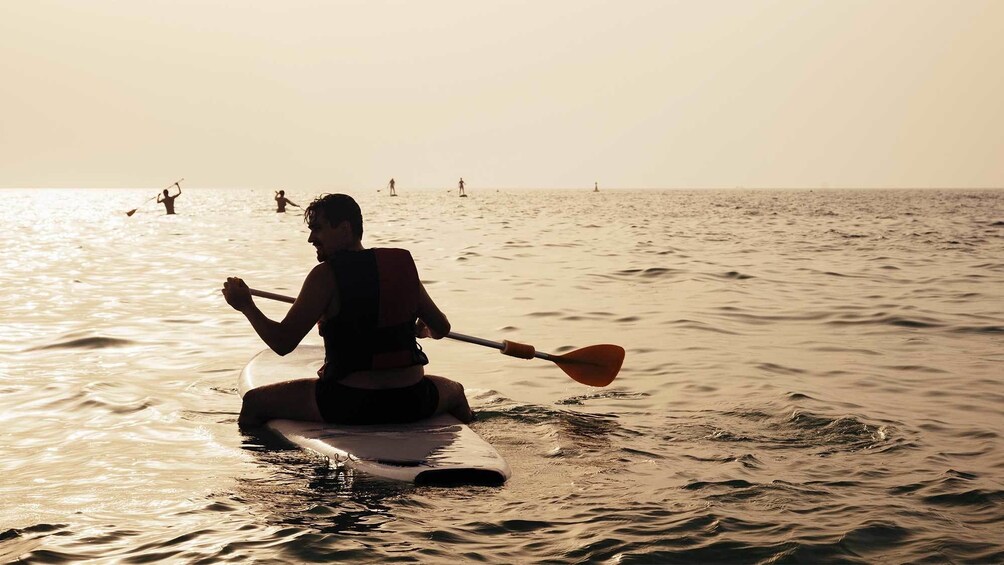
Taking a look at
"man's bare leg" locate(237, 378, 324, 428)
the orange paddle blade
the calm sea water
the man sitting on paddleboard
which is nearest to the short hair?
the man sitting on paddleboard

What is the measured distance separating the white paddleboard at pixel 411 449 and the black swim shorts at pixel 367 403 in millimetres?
59

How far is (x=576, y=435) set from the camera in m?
6.59

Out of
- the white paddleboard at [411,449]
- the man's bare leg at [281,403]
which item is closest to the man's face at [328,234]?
the man's bare leg at [281,403]

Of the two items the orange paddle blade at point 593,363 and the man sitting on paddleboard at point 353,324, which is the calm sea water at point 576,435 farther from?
the man sitting on paddleboard at point 353,324

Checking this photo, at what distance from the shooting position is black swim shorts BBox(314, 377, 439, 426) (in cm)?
595

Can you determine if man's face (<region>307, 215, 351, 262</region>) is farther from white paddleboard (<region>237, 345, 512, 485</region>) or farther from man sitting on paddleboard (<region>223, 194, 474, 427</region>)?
white paddleboard (<region>237, 345, 512, 485</region>)

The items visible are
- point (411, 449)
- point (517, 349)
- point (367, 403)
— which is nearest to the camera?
point (411, 449)

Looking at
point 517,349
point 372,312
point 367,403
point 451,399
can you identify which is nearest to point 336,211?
A: point 372,312

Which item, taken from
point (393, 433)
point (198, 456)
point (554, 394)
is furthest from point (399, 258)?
point (554, 394)

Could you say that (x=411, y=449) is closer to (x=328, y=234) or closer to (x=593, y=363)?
(x=328, y=234)

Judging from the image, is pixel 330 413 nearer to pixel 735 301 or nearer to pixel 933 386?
pixel 933 386

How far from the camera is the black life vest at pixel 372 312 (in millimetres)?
5652

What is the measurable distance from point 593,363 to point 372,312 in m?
2.73

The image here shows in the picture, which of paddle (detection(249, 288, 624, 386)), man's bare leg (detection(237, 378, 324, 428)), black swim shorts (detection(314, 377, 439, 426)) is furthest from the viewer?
paddle (detection(249, 288, 624, 386))
